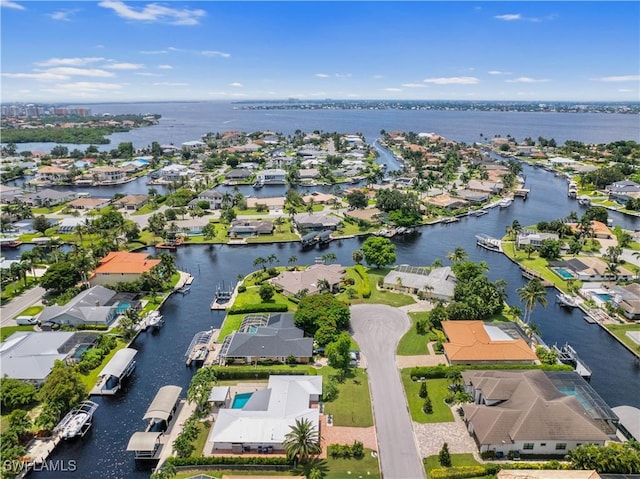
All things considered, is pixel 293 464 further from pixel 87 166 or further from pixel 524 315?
pixel 87 166

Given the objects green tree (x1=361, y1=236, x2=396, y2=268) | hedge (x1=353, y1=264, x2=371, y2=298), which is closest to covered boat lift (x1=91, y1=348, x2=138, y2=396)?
hedge (x1=353, y1=264, x2=371, y2=298)

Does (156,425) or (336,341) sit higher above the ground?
(336,341)

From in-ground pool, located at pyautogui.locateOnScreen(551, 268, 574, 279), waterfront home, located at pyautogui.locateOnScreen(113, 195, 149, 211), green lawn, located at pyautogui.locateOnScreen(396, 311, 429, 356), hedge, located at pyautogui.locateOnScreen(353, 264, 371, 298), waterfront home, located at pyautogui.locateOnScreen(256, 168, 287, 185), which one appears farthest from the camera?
waterfront home, located at pyautogui.locateOnScreen(256, 168, 287, 185)

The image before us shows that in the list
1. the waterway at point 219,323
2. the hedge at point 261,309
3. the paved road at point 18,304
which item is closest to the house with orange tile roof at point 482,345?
the waterway at point 219,323

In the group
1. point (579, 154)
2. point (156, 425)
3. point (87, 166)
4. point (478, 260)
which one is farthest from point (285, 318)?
point (579, 154)

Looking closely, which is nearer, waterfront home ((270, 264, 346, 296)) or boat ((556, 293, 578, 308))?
boat ((556, 293, 578, 308))

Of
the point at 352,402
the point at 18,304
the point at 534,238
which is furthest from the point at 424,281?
the point at 18,304

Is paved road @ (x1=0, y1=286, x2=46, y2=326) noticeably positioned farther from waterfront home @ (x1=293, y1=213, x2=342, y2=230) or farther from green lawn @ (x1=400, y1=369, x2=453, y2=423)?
green lawn @ (x1=400, y1=369, x2=453, y2=423)
